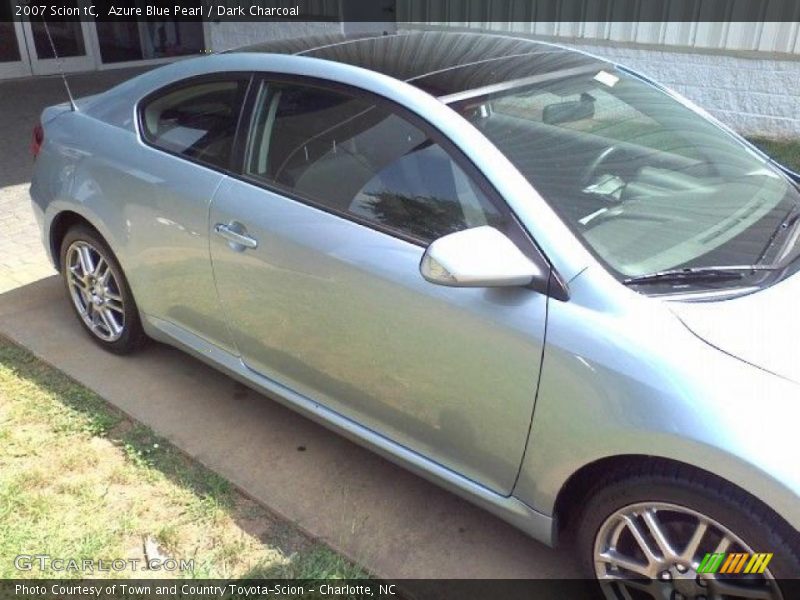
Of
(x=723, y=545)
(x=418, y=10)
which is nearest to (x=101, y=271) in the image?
(x=723, y=545)

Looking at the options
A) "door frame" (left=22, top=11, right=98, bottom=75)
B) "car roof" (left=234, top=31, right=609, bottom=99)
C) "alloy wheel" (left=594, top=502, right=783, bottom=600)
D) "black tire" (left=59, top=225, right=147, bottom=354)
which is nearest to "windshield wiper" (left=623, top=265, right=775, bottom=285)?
"alloy wheel" (left=594, top=502, right=783, bottom=600)

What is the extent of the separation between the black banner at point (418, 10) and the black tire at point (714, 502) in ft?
20.3

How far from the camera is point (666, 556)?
1960 millimetres

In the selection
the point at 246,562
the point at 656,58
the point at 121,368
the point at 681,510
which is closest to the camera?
the point at 681,510

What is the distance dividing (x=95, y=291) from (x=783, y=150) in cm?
598

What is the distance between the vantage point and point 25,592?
7.65 ft

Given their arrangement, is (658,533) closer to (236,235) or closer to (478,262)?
(478,262)

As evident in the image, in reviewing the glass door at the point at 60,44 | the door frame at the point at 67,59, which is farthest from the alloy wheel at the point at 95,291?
the glass door at the point at 60,44

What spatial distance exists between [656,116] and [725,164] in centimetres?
31

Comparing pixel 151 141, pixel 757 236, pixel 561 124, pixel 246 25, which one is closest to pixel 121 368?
pixel 151 141

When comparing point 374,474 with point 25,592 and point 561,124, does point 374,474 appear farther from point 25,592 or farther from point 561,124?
point 561,124

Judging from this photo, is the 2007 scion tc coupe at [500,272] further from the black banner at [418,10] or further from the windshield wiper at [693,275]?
the black banner at [418,10]

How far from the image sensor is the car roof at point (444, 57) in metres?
2.50

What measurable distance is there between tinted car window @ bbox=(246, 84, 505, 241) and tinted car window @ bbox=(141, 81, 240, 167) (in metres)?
0.17
